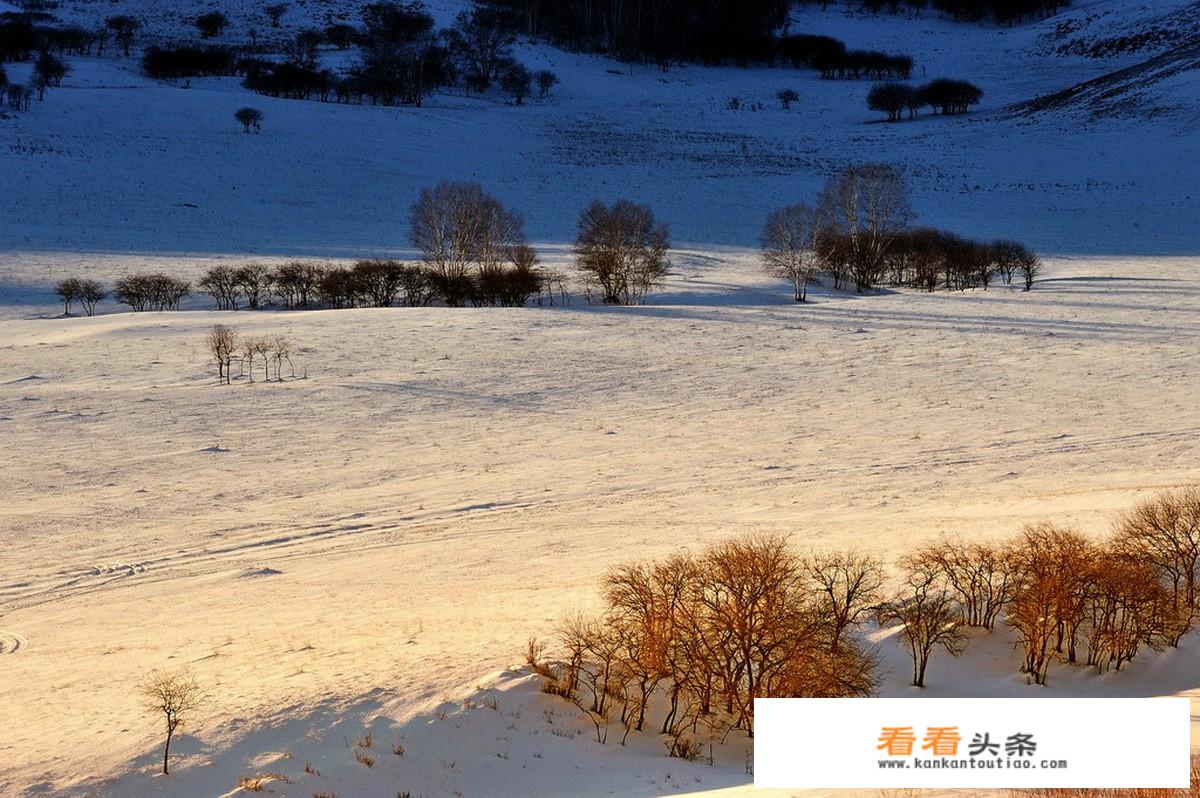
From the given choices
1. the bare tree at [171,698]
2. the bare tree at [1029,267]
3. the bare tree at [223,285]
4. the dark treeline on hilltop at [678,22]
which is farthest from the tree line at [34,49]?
the bare tree at [171,698]

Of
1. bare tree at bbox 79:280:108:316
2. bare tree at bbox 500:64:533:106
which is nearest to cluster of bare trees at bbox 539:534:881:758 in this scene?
bare tree at bbox 79:280:108:316

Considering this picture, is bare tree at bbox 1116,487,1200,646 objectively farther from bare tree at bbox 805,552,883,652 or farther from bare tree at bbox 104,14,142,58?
bare tree at bbox 104,14,142,58

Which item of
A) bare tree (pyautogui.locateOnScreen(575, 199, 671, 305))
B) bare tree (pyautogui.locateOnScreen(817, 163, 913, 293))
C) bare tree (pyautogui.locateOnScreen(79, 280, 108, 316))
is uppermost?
bare tree (pyautogui.locateOnScreen(817, 163, 913, 293))

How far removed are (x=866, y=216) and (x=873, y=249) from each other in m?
3.99

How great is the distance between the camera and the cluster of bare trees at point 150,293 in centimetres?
5362

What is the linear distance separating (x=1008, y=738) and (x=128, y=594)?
15.8 m

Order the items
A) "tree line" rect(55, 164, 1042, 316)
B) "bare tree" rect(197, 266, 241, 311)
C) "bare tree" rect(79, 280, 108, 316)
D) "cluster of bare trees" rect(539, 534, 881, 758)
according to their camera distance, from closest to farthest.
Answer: "cluster of bare trees" rect(539, 534, 881, 758) → "bare tree" rect(79, 280, 108, 316) → "bare tree" rect(197, 266, 241, 311) → "tree line" rect(55, 164, 1042, 316)

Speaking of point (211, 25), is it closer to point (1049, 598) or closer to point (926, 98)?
point (926, 98)

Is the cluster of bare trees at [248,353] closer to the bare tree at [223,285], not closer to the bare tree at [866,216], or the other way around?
the bare tree at [223,285]

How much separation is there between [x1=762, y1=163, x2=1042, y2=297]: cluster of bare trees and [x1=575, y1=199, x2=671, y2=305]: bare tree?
22.5ft

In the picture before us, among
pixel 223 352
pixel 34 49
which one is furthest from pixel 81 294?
pixel 34 49

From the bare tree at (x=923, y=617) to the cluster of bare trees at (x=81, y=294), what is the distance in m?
45.9

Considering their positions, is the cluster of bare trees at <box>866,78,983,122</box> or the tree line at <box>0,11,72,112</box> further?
the cluster of bare trees at <box>866,78,983,122</box>

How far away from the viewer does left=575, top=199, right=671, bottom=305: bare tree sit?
55.2 meters
